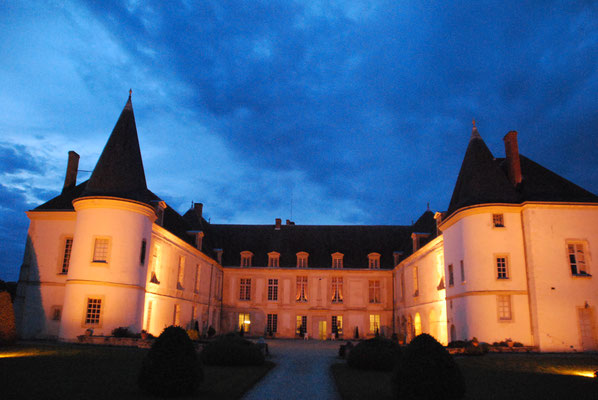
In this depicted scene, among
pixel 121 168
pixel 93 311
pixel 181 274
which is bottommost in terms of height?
pixel 93 311

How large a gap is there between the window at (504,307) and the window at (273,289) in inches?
823

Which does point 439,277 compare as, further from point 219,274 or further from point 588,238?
point 219,274

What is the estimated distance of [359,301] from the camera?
37219mm

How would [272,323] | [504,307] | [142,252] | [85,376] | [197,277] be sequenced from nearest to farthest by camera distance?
[85,376] → [504,307] → [142,252] → [197,277] → [272,323]

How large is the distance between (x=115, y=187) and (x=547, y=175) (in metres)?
21.1

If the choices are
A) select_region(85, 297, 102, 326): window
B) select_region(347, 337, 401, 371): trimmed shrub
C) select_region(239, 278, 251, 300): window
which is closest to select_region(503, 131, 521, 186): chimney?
select_region(347, 337, 401, 371): trimmed shrub

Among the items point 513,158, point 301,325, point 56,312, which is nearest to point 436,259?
point 513,158

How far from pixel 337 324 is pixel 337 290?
2735mm

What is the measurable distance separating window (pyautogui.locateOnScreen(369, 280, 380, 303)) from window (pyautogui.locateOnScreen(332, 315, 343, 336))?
3.03m

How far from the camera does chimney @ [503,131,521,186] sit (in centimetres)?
2253

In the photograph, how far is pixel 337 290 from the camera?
37625 millimetres

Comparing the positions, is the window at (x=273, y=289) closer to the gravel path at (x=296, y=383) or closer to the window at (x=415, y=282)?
the window at (x=415, y=282)

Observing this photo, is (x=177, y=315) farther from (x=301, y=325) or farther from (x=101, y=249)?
(x=301, y=325)

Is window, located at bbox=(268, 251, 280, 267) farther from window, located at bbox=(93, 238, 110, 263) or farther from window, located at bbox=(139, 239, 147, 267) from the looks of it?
window, located at bbox=(93, 238, 110, 263)
